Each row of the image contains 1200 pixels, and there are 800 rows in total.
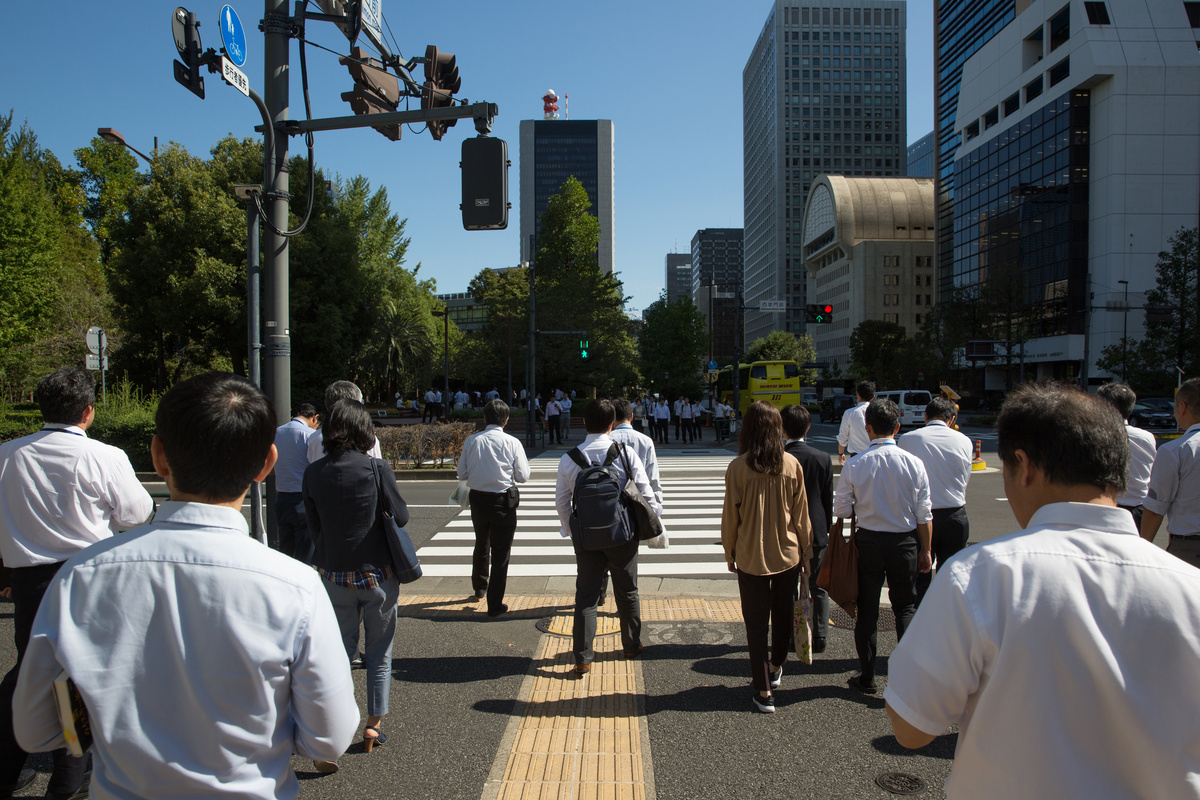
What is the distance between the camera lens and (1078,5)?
56.3m

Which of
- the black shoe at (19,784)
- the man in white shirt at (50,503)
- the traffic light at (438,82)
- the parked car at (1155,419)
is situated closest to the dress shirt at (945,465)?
the man in white shirt at (50,503)

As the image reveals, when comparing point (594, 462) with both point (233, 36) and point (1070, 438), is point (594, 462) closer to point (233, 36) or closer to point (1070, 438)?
point (1070, 438)

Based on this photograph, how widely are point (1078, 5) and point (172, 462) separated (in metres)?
72.8

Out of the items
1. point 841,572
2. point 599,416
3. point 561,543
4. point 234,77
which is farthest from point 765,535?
point 561,543

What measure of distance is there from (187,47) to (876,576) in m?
6.44

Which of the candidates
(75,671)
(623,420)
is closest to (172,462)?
(75,671)

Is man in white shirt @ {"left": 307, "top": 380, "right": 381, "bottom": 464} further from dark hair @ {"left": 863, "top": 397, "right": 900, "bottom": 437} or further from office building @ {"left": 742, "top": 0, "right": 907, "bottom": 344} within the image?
office building @ {"left": 742, "top": 0, "right": 907, "bottom": 344}

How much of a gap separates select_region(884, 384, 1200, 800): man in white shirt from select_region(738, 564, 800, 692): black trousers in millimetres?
2736

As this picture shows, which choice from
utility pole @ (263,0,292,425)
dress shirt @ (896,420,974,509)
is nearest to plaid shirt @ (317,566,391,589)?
utility pole @ (263,0,292,425)

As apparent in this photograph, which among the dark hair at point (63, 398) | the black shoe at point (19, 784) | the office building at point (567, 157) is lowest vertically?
the black shoe at point (19, 784)

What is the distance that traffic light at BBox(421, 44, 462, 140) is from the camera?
724cm

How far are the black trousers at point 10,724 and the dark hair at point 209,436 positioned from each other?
2051 mm

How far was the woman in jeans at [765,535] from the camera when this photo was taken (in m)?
4.32

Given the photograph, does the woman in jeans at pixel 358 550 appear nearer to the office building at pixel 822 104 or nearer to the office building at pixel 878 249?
the office building at pixel 878 249
